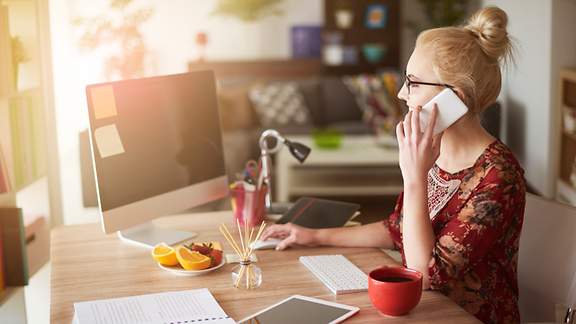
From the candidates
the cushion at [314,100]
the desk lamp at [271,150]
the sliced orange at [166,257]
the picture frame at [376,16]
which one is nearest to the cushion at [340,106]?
the cushion at [314,100]

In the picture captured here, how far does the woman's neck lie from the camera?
1696mm

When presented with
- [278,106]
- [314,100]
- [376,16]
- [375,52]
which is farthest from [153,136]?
[376,16]

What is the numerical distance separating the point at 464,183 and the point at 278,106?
4.51 meters

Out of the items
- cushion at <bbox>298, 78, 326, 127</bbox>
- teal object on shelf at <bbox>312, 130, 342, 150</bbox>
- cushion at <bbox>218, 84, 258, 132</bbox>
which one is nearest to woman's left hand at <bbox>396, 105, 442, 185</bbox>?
teal object on shelf at <bbox>312, 130, 342, 150</bbox>

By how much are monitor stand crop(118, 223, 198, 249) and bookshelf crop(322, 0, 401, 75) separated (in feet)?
17.9

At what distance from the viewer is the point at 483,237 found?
5.08ft

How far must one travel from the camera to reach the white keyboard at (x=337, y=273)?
60.9 inches

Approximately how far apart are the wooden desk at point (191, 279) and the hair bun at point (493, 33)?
22.0 inches

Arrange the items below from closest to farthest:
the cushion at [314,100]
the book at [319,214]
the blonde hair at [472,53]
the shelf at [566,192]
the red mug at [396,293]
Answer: the red mug at [396,293] → the blonde hair at [472,53] → the book at [319,214] → the shelf at [566,192] → the cushion at [314,100]

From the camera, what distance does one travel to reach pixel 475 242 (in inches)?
60.8

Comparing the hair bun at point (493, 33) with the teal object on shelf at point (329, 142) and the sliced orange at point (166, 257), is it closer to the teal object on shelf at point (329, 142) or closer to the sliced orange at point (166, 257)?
the sliced orange at point (166, 257)

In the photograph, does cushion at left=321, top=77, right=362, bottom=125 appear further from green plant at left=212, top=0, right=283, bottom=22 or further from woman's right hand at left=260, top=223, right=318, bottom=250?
woman's right hand at left=260, top=223, right=318, bottom=250

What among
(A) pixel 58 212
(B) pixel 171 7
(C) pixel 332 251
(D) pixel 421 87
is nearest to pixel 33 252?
(A) pixel 58 212

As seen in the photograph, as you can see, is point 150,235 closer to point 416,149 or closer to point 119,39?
point 416,149
